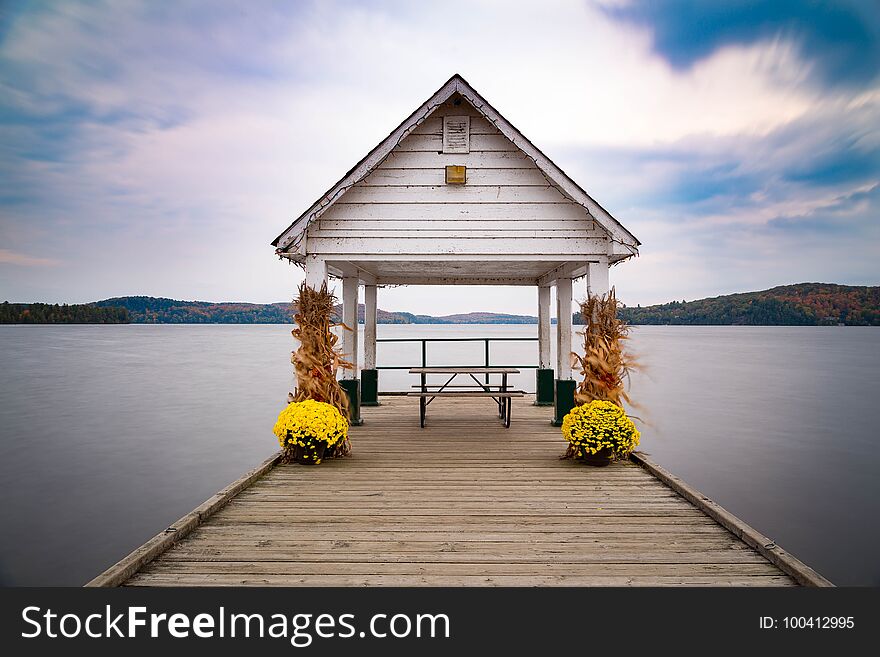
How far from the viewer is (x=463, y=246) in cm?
681

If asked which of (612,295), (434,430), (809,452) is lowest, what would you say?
(809,452)

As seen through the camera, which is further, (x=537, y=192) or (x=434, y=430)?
(x=434, y=430)

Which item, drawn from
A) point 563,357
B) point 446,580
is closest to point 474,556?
point 446,580

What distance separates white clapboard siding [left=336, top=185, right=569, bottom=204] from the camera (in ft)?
22.3

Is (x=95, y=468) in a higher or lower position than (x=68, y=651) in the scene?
lower

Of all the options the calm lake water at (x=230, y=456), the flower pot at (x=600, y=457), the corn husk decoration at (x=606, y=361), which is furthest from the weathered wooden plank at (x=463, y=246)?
the flower pot at (x=600, y=457)

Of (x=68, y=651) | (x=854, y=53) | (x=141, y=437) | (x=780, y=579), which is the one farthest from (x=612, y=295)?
(x=854, y=53)

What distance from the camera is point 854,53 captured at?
1928 centimetres

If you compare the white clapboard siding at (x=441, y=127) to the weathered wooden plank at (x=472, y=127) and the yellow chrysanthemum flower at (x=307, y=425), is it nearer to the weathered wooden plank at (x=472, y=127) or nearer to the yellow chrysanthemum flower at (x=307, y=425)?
the weathered wooden plank at (x=472, y=127)

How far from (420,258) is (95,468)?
9894 mm

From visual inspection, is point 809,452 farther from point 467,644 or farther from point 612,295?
point 467,644

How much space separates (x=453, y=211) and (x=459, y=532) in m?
4.31

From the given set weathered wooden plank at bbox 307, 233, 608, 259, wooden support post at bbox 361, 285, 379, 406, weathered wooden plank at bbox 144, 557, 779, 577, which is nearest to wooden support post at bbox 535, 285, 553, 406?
wooden support post at bbox 361, 285, 379, 406

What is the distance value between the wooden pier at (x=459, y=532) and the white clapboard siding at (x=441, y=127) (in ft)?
14.3
